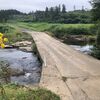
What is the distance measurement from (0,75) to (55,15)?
314 feet

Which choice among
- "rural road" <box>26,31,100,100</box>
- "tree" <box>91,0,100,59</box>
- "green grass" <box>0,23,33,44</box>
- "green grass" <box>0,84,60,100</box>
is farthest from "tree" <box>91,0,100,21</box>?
"green grass" <box>0,23,33,44</box>

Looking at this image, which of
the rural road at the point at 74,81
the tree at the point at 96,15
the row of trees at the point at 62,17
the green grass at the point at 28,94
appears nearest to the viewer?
the green grass at the point at 28,94

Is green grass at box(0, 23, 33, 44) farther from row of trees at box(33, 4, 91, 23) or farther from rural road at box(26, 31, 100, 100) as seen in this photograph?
rural road at box(26, 31, 100, 100)

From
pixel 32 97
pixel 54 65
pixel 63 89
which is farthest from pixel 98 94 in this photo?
pixel 54 65

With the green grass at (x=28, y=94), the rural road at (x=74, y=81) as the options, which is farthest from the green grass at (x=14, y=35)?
the green grass at (x=28, y=94)

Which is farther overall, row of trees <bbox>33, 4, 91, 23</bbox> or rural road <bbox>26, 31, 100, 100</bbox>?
row of trees <bbox>33, 4, 91, 23</bbox>

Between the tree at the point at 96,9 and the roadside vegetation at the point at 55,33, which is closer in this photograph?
the roadside vegetation at the point at 55,33

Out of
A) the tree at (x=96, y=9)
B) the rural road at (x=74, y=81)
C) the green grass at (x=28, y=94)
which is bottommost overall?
the rural road at (x=74, y=81)

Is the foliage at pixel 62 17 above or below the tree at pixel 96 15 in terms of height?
below

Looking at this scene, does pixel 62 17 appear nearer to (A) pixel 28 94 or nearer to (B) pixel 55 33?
(B) pixel 55 33

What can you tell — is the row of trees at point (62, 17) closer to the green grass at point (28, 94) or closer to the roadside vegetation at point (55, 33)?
the roadside vegetation at point (55, 33)

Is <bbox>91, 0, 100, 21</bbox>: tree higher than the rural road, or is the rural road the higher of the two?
<bbox>91, 0, 100, 21</bbox>: tree

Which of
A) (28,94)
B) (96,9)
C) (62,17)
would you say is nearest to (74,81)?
(28,94)

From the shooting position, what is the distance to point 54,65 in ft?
67.9
